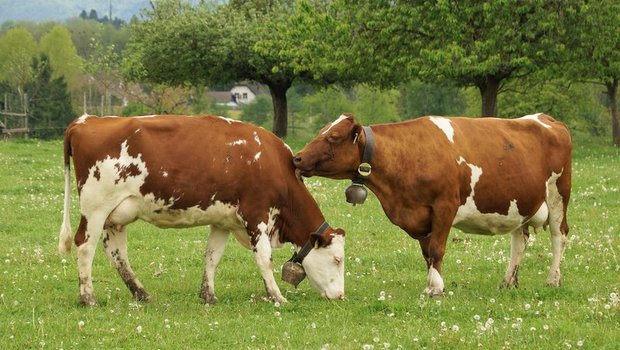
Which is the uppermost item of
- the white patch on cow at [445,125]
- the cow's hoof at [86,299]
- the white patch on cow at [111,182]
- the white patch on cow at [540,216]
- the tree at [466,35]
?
the tree at [466,35]

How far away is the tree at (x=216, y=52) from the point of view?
45.1m

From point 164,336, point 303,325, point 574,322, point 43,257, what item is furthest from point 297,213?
point 43,257

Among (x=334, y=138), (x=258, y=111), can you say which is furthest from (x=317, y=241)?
(x=258, y=111)

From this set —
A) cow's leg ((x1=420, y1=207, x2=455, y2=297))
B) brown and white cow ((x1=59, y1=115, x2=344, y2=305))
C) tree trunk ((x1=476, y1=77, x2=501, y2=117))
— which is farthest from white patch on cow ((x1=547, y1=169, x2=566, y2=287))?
tree trunk ((x1=476, y1=77, x2=501, y2=117))

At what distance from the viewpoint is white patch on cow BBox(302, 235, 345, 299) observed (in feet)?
37.4

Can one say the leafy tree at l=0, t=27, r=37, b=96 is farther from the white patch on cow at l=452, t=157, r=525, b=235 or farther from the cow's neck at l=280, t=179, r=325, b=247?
the white patch on cow at l=452, t=157, r=525, b=235

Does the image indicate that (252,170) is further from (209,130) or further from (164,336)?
(164,336)

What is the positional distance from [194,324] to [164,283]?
307 cm

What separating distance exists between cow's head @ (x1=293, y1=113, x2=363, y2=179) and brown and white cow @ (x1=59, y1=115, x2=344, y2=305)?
457mm

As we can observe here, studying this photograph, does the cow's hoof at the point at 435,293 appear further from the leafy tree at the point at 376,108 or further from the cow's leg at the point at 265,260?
the leafy tree at the point at 376,108

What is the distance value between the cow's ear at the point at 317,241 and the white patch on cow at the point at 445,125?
6.87 ft

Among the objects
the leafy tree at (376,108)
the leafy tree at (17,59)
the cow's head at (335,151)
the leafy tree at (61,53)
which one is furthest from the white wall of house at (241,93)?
the cow's head at (335,151)

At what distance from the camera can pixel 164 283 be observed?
495 inches

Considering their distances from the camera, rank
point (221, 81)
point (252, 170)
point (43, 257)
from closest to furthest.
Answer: point (252, 170), point (43, 257), point (221, 81)
